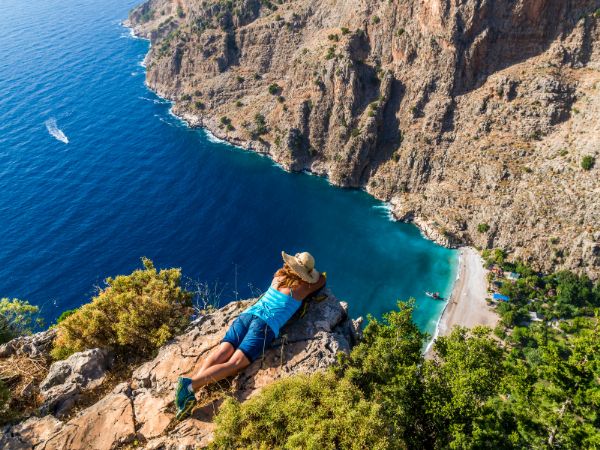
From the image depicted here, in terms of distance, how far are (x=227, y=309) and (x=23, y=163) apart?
98941 mm

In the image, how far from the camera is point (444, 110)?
78.2 meters

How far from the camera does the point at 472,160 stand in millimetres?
73125

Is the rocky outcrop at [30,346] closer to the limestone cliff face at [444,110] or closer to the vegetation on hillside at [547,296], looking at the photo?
the vegetation on hillside at [547,296]

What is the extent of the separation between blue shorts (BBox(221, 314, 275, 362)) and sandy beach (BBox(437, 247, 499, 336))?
47.5m

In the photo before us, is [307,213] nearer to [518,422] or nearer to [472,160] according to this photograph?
[472,160]

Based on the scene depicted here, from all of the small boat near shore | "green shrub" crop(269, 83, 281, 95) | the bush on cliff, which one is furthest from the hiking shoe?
"green shrub" crop(269, 83, 281, 95)

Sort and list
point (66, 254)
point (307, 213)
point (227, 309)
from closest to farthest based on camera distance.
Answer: point (227, 309) < point (66, 254) < point (307, 213)

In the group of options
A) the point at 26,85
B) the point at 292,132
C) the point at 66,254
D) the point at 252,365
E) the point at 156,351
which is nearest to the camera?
the point at 252,365

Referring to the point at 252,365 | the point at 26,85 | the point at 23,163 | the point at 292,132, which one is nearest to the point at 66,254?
the point at 23,163

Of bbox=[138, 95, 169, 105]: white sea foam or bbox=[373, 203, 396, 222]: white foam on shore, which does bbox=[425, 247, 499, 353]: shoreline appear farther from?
bbox=[138, 95, 169, 105]: white sea foam

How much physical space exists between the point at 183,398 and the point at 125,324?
5949 mm

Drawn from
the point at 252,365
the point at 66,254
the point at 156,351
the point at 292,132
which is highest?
the point at 252,365

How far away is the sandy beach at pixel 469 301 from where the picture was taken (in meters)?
58.4

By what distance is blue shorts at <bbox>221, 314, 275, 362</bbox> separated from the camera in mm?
15039
